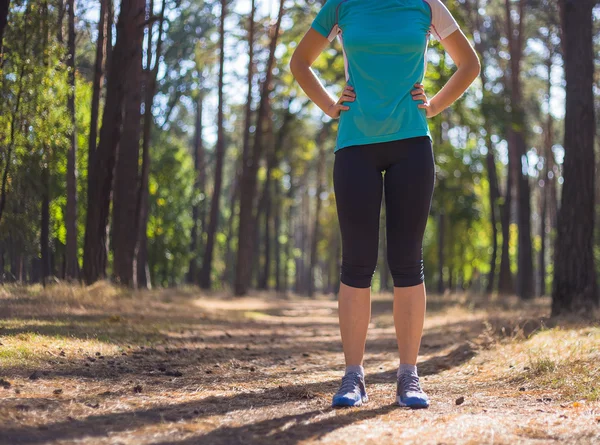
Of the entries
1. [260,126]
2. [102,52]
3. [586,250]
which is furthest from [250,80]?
[586,250]

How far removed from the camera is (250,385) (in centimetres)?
463

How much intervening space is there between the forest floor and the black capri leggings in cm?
81

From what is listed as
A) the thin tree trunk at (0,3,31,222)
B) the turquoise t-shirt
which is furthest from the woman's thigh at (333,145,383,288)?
the thin tree trunk at (0,3,31,222)

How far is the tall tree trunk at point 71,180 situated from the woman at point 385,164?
7386mm


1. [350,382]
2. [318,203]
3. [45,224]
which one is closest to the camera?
[350,382]

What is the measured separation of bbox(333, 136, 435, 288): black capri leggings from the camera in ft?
12.8

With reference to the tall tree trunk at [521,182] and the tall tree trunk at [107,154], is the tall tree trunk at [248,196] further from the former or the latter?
the tall tree trunk at [107,154]

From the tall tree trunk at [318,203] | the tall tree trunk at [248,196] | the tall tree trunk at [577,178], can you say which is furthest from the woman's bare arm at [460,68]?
the tall tree trunk at [318,203]

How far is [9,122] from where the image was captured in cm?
870

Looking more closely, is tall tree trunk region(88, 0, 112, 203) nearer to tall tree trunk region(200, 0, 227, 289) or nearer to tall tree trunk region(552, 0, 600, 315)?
tall tree trunk region(552, 0, 600, 315)

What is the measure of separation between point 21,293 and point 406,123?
6.19 m

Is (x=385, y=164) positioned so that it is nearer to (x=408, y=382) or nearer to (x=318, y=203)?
(x=408, y=382)

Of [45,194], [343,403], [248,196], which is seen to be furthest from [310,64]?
[248,196]

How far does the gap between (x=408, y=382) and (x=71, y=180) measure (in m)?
10.2
